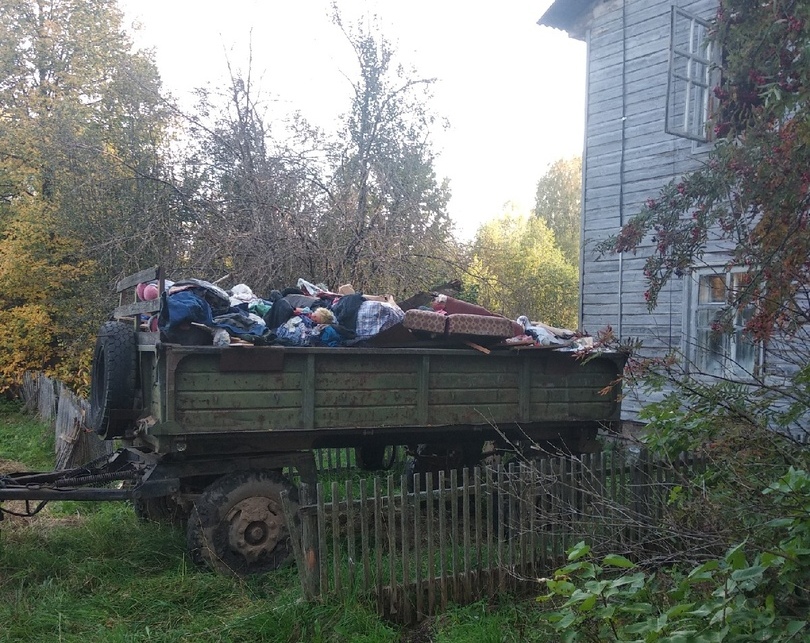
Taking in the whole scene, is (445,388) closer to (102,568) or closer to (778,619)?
(102,568)

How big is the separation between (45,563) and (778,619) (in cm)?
523

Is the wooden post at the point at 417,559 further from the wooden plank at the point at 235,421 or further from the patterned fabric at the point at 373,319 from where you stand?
the patterned fabric at the point at 373,319

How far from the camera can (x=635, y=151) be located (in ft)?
36.5

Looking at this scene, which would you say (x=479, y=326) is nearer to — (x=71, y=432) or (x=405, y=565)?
(x=405, y=565)

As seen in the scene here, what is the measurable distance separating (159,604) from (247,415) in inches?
57.1

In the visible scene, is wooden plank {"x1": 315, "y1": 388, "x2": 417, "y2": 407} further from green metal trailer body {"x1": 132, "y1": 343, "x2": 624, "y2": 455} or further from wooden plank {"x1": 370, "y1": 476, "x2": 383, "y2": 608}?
wooden plank {"x1": 370, "y1": 476, "x2": 383, "y2": 608}

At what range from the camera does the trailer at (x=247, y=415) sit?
561 centimetres

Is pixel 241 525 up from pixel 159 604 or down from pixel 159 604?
up

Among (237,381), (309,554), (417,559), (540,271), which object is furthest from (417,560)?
(540,271)

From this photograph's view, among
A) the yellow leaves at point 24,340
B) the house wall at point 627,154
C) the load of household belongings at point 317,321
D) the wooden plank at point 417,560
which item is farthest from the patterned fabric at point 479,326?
the yellow leaves at point 24,340

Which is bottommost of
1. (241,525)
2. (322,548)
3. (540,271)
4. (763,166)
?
(241,525)

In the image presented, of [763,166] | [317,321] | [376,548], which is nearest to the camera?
[763,166]

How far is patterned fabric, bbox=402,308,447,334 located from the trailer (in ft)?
0.66

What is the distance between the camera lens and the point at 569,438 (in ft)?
25.0
